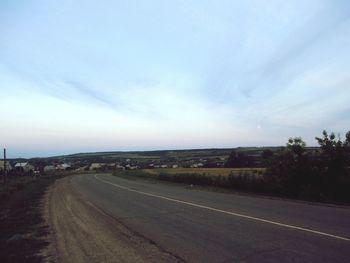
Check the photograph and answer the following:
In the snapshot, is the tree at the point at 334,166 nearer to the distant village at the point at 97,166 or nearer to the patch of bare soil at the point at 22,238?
the patch of bare soil at the point at 22,238

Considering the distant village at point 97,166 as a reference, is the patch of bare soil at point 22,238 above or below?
below

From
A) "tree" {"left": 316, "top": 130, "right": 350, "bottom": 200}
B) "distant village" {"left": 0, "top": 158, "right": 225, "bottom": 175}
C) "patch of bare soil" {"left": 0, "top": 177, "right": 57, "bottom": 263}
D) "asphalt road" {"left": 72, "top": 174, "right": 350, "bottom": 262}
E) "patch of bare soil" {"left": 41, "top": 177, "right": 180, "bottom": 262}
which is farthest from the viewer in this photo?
"distant village" {"left": 0, "top": 158, "right": 225, "bottom": 175}

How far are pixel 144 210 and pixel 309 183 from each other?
9.40 m

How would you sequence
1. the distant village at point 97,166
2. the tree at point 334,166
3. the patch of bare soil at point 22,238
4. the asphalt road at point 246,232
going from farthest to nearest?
the distant village at point 97,166 → the tree at point 334,166 → the patch of bare soil at point 22,238 → the asphalt road at point 246,232

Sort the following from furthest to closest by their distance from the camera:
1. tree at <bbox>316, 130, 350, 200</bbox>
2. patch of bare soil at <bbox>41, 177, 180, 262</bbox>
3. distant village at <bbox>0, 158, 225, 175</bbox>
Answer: distant village at <bbox>0, 158, 225, 175</bbox> < tree at <bbox>316, 130, 350, 200</bbox> < patch of bare soil at <bbox>41, 177, 180, 262</bbox>

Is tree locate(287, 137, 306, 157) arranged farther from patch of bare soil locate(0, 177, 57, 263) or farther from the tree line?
patch of bare soil locate(0, 177, 57, 263)

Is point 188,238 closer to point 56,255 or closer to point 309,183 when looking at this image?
point 56,255

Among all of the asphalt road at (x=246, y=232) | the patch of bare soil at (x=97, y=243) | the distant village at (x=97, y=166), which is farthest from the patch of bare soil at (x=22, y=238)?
the distant village at (x=97, y=166)

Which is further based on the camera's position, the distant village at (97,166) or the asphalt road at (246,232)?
the distant village at (97,166)

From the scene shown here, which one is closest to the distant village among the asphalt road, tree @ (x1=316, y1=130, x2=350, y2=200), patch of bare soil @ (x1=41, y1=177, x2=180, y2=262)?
tree @ (x1=316, y1=130, x2=350, y2=200)

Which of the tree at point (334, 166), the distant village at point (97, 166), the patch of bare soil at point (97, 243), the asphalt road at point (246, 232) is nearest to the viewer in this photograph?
the asphalt road at point (246, 232)

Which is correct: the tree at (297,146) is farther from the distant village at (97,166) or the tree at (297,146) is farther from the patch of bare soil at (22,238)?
the distant village at (97,166)

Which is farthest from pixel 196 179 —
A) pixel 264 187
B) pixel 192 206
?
pixel 192 206

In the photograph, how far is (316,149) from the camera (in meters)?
21.3
